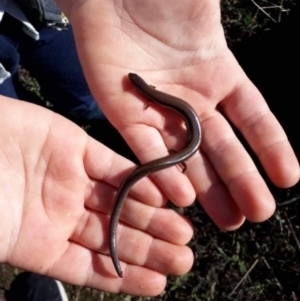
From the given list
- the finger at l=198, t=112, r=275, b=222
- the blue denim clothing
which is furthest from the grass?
the finger at l=198, t=112, r=275, b=222

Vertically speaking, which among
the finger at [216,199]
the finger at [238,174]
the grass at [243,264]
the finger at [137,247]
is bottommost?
the grass at [243,264]

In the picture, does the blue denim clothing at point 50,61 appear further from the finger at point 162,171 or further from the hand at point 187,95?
the finger at point 162,171

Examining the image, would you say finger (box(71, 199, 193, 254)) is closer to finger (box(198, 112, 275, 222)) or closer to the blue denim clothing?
finger (box(198, 112, 275, 222))

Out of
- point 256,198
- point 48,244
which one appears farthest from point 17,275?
point 256,198

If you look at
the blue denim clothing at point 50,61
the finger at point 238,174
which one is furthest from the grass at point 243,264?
the finger at point 238,174

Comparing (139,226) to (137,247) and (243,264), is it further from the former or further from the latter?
(243,264)

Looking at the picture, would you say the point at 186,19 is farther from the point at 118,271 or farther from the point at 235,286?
the point at 235,286
